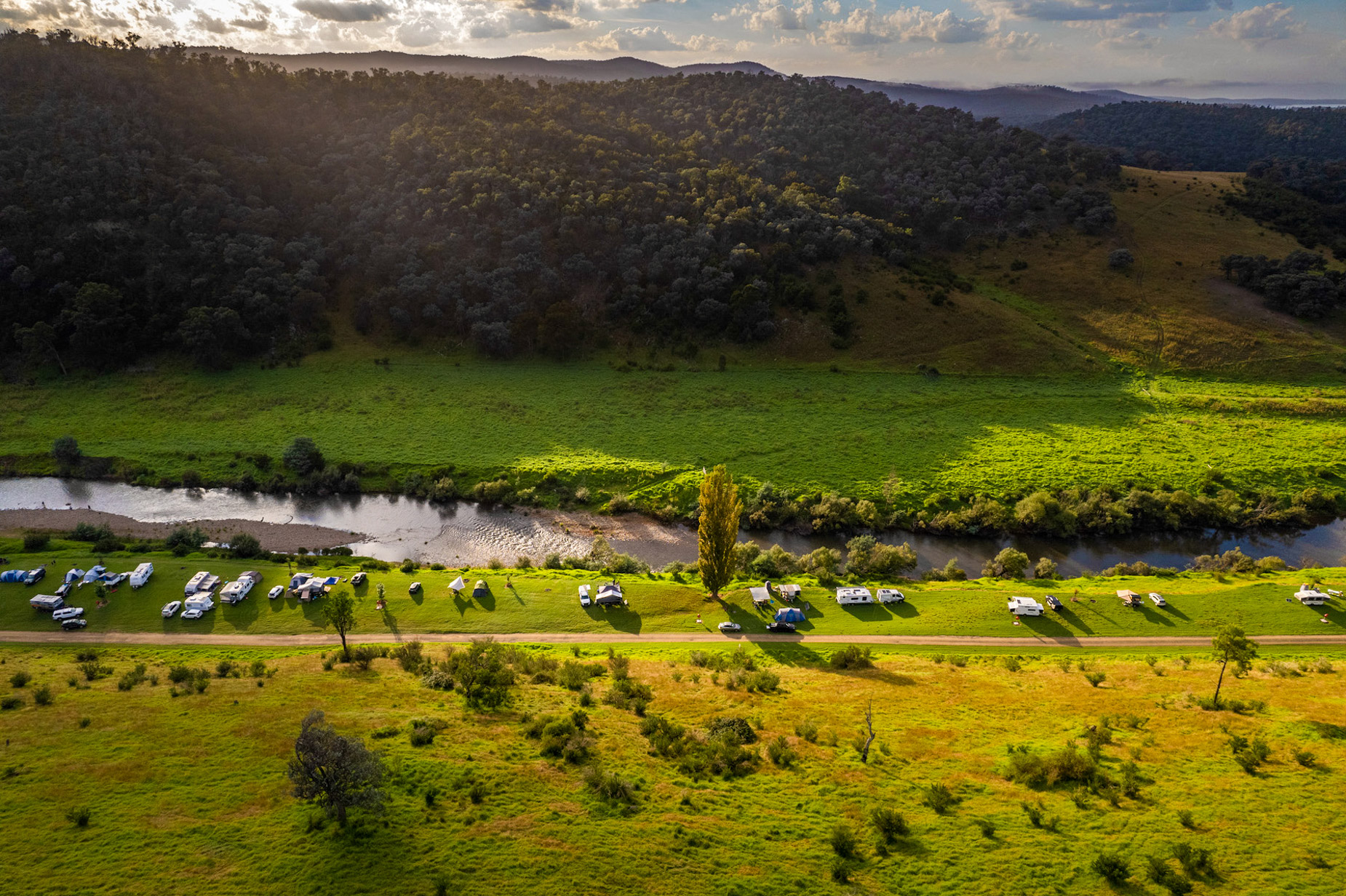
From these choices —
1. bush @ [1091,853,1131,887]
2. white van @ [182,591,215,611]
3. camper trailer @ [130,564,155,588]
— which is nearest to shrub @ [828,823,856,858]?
bush @ [1091,853,1131,887]

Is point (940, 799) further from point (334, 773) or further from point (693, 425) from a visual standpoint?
point (693, 425)

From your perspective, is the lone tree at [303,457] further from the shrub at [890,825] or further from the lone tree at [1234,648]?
the lone tree at [1234,648]

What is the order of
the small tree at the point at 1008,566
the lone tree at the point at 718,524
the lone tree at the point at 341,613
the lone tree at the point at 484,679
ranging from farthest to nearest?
the small tree at the point at 1008,566
the lone tree at the point at 718,524
the lone tree at the point at 341,613
the lone tree at the point at 484,679

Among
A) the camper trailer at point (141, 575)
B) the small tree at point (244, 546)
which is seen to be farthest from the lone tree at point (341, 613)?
the camper trailer at point (141, 575)

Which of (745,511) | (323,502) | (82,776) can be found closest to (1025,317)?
(745,511)

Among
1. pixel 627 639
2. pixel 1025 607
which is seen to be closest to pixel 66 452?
pixel 627 639

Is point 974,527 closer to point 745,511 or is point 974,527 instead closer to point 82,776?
point 745,511

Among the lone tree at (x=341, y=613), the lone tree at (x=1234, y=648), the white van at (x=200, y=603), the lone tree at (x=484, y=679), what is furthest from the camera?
the white van at (x=200, y=603)
